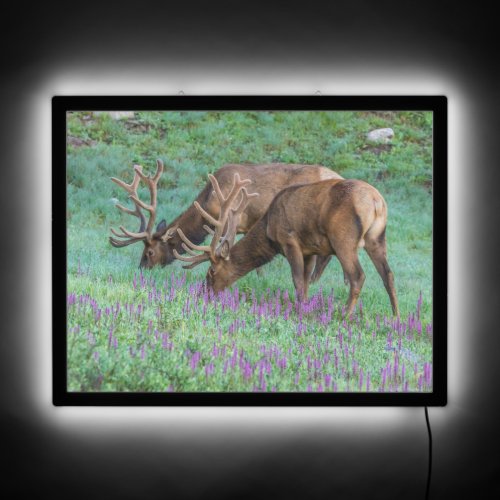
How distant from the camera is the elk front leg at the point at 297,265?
7.18 feet

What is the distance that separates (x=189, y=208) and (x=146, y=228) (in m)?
0.18

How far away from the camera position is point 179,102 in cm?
218

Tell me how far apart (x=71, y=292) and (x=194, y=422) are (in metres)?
0.69

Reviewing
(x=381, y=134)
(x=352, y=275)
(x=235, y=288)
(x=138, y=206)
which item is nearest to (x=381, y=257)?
(x=352, y=275)

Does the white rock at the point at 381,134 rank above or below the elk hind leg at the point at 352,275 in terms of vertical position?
above

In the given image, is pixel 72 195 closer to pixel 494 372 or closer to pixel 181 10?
pixel 181 10

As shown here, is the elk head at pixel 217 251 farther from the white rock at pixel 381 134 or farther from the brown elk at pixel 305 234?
the white rock at pixel 381 134

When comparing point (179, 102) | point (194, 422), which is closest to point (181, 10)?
point (179, 102)

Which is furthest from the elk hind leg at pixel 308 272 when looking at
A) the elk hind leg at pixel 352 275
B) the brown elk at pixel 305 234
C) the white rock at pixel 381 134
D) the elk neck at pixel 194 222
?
the white rock at pixel 381 134

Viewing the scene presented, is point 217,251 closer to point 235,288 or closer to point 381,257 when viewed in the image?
point 235,288

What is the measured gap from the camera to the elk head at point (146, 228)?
86.0 inches

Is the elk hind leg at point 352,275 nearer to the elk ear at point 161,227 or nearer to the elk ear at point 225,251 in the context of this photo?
the elk ear at point 225,251

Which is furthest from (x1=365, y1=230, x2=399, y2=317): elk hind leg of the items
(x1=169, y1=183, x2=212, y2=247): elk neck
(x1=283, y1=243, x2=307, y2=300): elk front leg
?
(x1=169, y1=183, x2=212, y2=247): elk neck

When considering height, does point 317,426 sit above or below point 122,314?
below
